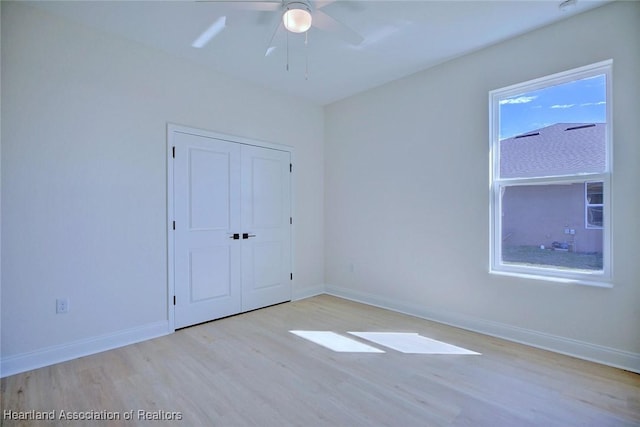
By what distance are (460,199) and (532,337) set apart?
57.4 inches

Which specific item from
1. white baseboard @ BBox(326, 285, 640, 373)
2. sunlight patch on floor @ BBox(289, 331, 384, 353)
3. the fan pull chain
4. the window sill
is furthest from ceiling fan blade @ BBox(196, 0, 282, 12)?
white baseboard @ BBox(326, 285, 640, 373)

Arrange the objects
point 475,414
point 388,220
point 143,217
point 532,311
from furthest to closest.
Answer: point 388,220
point 143,217
point 532,311
point 475,414

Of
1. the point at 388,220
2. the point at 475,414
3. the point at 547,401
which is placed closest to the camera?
the point at 475,414

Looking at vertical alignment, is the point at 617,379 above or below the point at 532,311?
below

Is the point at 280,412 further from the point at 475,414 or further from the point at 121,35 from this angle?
the point at 121,35

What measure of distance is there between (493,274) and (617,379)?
1.12 metres

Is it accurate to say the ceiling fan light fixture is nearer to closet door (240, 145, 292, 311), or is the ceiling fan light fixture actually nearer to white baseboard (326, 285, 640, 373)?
closet door (240, 145, 292, 311)

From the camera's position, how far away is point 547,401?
199cm

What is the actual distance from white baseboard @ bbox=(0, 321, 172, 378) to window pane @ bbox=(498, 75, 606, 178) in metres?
3.89

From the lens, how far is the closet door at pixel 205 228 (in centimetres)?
328

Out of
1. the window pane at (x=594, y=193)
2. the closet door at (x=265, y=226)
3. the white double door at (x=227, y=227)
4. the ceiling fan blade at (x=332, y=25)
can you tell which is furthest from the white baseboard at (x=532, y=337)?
the ceiling fan blade at (x=332, y=25)

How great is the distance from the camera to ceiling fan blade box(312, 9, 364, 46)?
2.15 metres

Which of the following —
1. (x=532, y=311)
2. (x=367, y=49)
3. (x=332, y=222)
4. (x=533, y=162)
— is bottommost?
(x=532, y=311)

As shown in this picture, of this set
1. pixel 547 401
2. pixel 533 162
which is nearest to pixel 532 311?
pixel 547 401
